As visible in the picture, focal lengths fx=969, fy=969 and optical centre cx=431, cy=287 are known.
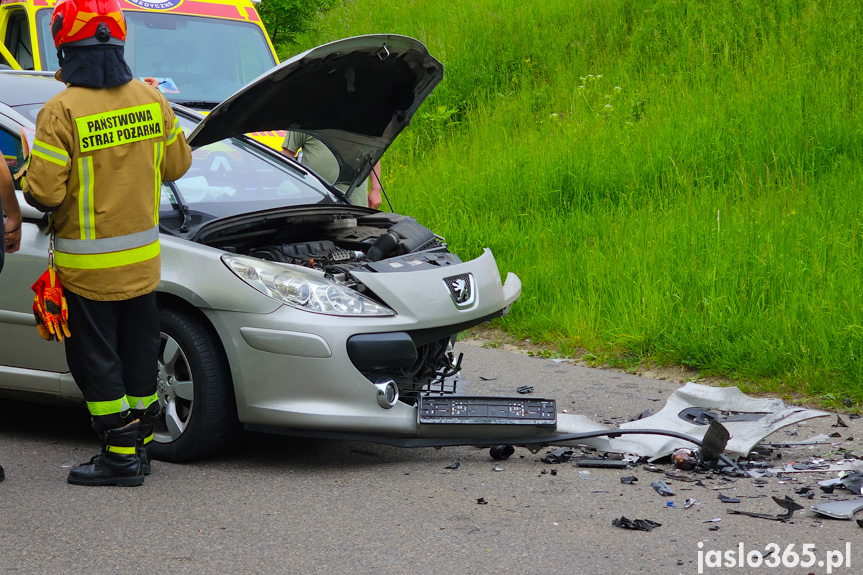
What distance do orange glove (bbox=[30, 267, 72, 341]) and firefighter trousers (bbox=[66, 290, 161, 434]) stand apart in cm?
7

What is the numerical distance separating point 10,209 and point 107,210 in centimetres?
48

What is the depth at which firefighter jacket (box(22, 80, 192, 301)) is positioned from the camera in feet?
12.5

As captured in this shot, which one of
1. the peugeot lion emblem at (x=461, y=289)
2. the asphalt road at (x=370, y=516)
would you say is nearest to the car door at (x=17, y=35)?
the asphalt road at (x=370, y=516)

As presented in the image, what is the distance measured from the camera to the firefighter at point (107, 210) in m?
3.83

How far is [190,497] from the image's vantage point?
4.03 metres

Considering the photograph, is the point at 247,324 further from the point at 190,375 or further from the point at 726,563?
the point at 726,563

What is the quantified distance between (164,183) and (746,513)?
10.2 ft

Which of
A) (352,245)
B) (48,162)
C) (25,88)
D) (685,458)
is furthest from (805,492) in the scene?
(25,88)

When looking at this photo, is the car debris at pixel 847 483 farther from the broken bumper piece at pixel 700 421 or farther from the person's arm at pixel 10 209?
the person's arm at pixel 10 209

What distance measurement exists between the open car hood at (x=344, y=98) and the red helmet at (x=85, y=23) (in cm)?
73

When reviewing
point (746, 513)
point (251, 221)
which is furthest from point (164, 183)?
point (746, 513)

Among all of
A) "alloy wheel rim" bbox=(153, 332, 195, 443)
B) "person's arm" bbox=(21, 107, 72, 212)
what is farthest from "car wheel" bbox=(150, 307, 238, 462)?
"person's arm" bbox=(21, 107, 72, 212)

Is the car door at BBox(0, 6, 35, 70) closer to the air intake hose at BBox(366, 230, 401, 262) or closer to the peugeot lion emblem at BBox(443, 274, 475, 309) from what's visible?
the air intake hose at BBox(366, 230, 401, 262)

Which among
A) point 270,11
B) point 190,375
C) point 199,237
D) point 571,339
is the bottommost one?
point 571,339
